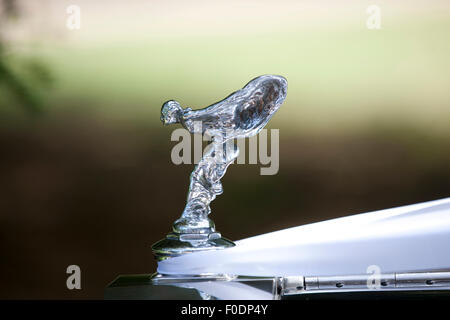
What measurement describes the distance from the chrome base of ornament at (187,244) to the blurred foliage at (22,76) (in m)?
3.31

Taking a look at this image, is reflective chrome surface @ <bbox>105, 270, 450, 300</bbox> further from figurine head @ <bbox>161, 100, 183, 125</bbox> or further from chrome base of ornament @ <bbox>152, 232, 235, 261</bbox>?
figurine head @ <bbox>161, 100, 183, 125</bbox>

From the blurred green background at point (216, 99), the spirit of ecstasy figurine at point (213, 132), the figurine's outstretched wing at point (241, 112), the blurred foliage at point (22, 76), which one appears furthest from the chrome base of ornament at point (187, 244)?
the blurred foliage at point (22, 76)

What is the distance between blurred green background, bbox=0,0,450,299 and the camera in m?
4.11

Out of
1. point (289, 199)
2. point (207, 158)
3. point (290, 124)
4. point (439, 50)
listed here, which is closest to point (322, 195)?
point (289, 199)

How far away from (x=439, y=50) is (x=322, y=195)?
1243 millimetres

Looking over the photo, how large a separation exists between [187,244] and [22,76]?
3509mm

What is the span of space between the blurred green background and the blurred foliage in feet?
0.07

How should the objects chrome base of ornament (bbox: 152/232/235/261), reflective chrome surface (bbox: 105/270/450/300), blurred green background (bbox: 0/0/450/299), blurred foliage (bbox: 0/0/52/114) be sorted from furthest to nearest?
blurred foliage (bbox: 0/0/52/114), blurred green background (bbox: 0/0/450/299), chrome base of ornament (bbox: 152/232/235/261), reflective chrome surface (bbox: 105/270/450/300)

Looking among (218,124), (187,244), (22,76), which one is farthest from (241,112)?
(22,76)

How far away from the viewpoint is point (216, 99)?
13.8ft

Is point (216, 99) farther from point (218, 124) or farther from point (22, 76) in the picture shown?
point (218, 124)

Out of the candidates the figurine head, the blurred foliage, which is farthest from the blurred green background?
the figurine head

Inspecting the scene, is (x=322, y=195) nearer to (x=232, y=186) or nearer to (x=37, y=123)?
(x=232, y=186)
